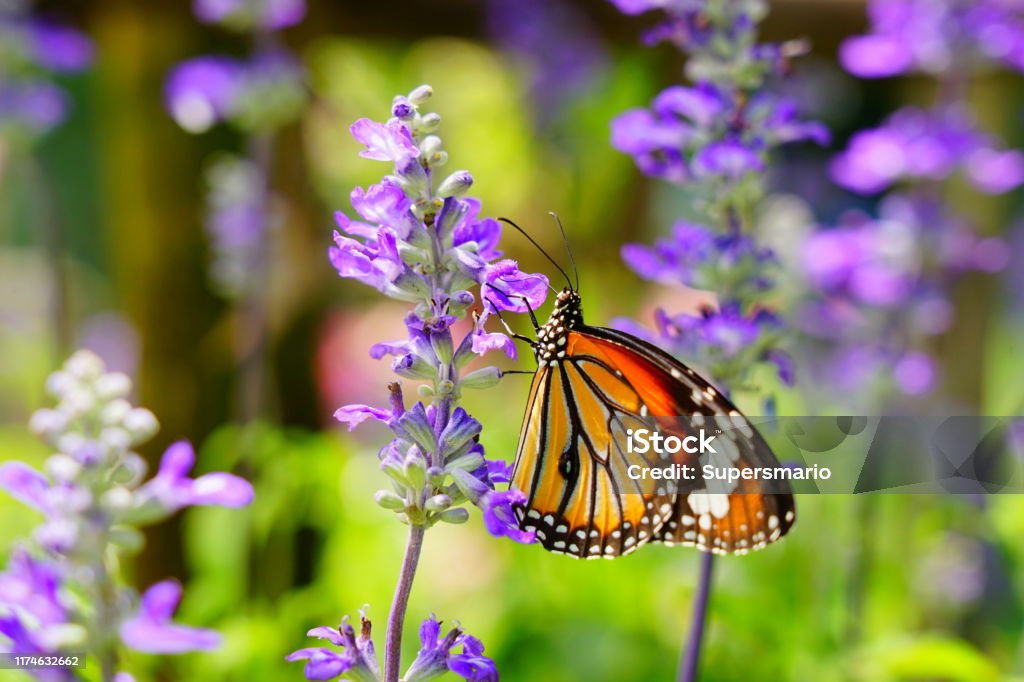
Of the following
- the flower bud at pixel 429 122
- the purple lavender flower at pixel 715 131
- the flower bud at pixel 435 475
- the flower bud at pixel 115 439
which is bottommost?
the flower bud at pixel 435 475

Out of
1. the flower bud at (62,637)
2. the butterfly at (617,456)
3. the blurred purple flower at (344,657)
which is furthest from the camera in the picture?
the butterfly at (617,456)

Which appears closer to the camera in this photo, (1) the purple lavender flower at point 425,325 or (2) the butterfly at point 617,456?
(1) the purple lavender flower at point 425,325

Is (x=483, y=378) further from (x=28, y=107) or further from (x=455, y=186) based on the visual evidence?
(x=28, y=107)

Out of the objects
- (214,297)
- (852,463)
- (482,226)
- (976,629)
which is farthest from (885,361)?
(214,297)

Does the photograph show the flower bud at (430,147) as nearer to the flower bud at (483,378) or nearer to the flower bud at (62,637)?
the flower bud at (483,378)

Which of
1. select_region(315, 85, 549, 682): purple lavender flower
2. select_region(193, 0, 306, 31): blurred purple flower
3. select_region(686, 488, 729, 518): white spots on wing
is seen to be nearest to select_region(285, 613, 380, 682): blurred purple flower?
select_region(315, 85, 549, 682): purple lavender flower

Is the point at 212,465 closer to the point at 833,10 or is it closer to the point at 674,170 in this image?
the point at 674,170


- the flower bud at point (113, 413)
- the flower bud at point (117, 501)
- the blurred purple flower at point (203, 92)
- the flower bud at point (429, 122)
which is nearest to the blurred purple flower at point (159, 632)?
the flower bud at point (117, 501)

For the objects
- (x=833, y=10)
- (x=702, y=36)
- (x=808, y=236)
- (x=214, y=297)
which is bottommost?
(x=702, y=36)
